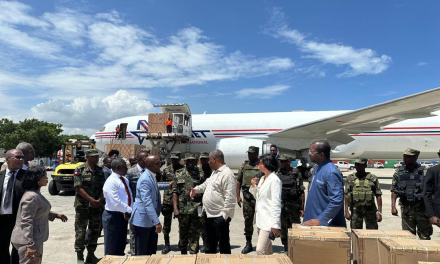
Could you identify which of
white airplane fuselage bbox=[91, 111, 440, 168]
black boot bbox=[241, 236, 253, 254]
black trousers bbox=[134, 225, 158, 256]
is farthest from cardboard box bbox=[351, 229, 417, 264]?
white airplane fuselage bbox=[91, 111, 440, 168]

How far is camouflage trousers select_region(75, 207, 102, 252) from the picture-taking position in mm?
4656

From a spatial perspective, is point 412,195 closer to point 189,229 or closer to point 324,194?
point 324,194

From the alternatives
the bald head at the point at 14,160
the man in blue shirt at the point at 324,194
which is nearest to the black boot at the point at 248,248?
the man in blue shirt at the point at 324,194

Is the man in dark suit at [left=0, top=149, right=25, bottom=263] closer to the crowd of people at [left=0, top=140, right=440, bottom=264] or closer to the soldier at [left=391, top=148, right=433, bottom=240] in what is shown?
the crowd of people at [left=0, top=140, right=440, bottom=264]

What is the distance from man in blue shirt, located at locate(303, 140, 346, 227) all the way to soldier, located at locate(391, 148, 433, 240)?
2.18m

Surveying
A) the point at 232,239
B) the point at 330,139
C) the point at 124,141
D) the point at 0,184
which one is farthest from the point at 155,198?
the point at 124,141

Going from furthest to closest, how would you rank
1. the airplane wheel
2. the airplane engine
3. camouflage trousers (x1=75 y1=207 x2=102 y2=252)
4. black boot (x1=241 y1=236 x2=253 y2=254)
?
the airplane engine → the airplane wheel → black boot (x1=241 y1=236 x2=253 y2=254) → camouflage trousers (x1=75 y1=207 x2=102 y2=252)

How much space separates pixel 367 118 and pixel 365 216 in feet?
30.4

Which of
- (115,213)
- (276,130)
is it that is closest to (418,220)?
(115,213)

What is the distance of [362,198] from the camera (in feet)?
16.5

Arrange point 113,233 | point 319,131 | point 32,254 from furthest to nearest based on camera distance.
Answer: point 319,131, point 113,233, point 32,254

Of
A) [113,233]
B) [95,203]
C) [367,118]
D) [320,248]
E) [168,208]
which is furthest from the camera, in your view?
[367,118]

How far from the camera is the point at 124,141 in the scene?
62.8 ft

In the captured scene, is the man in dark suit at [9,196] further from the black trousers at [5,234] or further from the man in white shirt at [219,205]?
the man in white shirt at [219,205]
